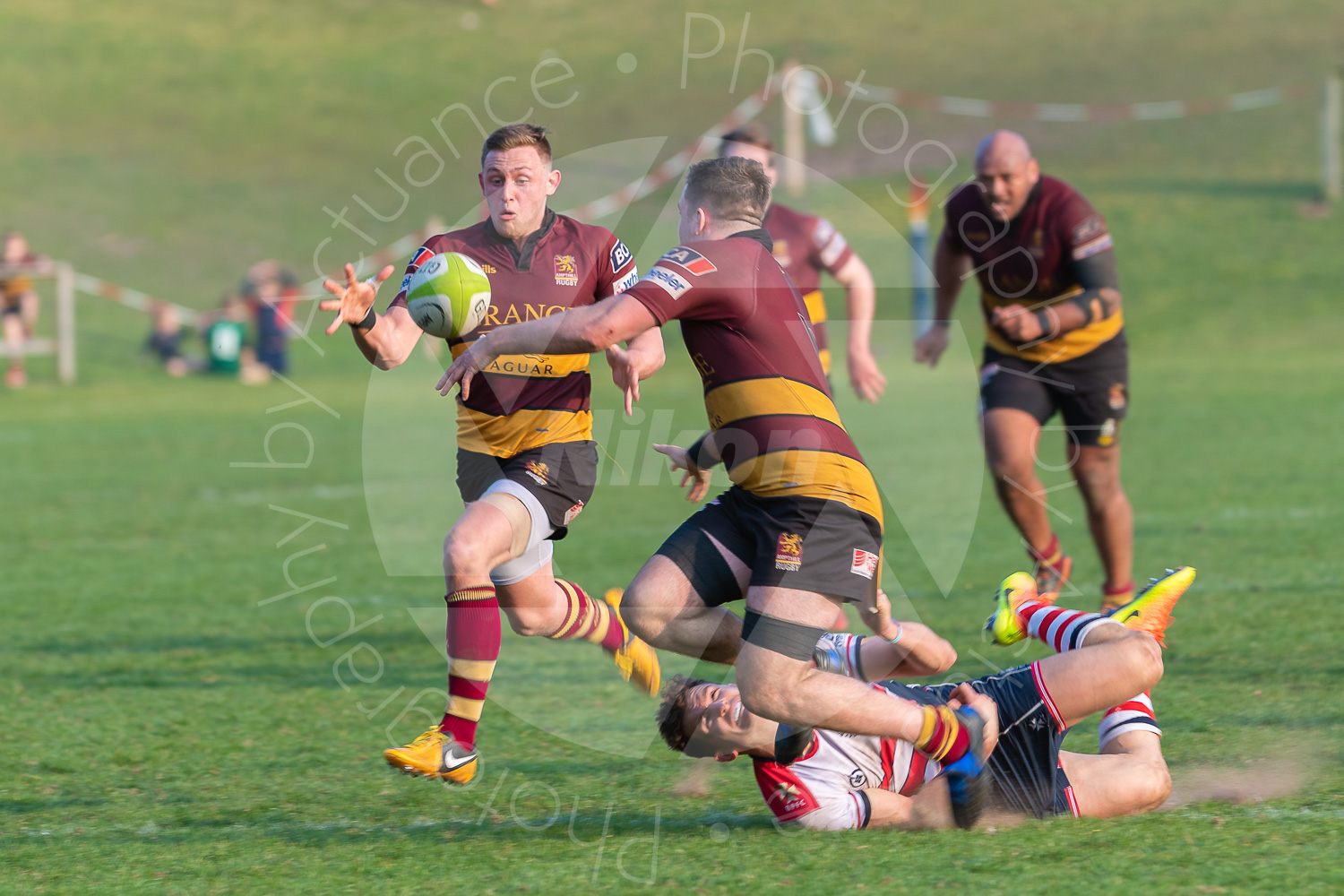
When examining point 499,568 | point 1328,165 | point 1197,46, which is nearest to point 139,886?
point 499,568

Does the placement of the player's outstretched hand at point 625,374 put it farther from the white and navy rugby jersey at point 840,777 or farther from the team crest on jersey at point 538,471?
the white and navy rugby jersey at point 840,777

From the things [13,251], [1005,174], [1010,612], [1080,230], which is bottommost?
[1010,612]

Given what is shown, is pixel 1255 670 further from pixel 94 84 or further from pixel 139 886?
pixel 94 84

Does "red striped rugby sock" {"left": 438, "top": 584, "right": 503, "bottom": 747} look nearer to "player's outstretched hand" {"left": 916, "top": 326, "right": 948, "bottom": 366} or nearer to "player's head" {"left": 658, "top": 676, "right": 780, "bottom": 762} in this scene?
"player's head" {"left": 658, "top": 676, "right": 780, "bottom": 762}

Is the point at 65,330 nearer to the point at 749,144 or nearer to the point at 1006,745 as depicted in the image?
the point at 749,144

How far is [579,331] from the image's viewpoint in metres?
4.25

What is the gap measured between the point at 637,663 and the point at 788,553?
1.74m

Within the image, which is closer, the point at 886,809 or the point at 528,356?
the point at 886,809

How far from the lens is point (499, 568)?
5.76m

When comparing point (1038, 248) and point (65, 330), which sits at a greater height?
point (1038, 248)

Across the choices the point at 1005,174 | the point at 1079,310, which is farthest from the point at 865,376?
the point at 1005,174

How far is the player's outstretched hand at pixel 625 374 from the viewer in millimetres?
4699

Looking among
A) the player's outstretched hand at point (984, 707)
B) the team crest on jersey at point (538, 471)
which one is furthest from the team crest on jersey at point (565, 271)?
the player's outstretched hand at point (984, 707)

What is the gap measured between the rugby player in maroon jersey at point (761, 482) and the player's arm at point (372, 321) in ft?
2.48
